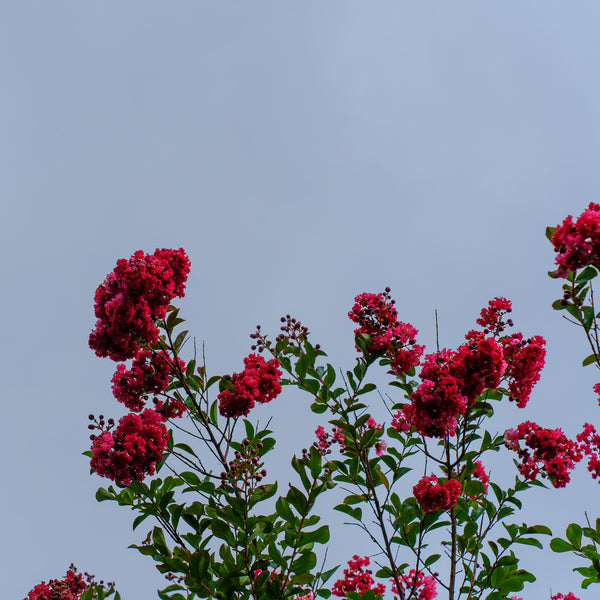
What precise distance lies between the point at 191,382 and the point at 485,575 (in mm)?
2992

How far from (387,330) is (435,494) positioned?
1.41 m

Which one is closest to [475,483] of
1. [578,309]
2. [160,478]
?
[578,309]

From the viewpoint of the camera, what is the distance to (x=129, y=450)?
4.10 meters

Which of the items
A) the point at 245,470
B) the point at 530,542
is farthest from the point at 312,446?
the point at 530,542

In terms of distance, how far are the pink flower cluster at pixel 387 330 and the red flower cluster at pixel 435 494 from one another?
1053 mm

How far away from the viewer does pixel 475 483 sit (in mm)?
4527

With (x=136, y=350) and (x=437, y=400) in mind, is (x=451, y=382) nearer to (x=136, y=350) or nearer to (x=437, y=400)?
(x=437, y=400)

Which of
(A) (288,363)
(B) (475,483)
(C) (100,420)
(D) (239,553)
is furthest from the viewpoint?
(A) (288,363)

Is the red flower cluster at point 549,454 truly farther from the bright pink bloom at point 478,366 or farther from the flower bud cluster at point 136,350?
the flower bud cluster at point 136,350

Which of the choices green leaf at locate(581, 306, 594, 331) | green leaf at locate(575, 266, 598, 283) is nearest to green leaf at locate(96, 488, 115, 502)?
green leaf at locate(581, 306, 594, 331)

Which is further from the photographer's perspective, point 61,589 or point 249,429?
point 61,589

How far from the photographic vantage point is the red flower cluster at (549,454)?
173 inches

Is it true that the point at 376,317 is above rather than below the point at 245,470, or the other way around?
above

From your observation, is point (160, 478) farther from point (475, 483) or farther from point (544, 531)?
point (544, 531)
